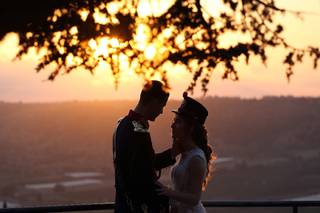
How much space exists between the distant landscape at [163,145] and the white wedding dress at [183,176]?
66737 mm

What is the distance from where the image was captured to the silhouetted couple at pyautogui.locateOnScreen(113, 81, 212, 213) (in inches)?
148

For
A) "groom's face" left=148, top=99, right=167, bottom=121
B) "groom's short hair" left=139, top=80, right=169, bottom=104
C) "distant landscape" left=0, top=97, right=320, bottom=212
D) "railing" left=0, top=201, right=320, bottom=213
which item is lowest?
"distant landscape" left=0, top=97, right=320, bottom=212

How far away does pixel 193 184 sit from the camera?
404 cm

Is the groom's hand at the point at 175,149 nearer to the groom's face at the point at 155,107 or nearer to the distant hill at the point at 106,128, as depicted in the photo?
the groom's face at the point at 155,107

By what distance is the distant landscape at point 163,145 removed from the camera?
80125 mm

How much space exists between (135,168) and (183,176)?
0.49 meters

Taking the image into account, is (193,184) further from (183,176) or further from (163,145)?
(163,145)

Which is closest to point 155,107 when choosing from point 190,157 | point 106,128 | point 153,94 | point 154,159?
point 153,94

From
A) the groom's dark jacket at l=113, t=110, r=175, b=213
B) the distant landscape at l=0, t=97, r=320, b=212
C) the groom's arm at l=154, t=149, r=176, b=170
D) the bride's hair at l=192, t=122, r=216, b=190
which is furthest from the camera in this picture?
the distant landscape at l=0, t=97, r=320, b=212

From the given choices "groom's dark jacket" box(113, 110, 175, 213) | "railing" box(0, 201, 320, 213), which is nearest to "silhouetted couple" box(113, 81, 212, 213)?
"groom's dark jacket" box(113, 110, 175, 213)

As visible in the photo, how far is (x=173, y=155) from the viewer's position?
441cm

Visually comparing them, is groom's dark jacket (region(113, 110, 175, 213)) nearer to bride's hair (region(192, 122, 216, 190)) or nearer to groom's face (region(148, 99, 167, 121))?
groom's face (region(148, 99, 167, 121))

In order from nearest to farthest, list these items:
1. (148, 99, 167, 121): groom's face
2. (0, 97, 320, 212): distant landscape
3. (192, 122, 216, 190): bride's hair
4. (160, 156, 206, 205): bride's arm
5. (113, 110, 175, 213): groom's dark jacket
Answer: (113, 110, 175, 213): groom's dark jacket → (148, 99, 167, 121): groom's face → (160, 156, 206, 205): bride's arm → (192, 122, 216, 190): bride's hair → (0, 97, 320, 212): distant landscape

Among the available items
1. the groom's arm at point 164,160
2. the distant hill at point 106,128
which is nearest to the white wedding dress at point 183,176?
the groom's arm at point 164,160
